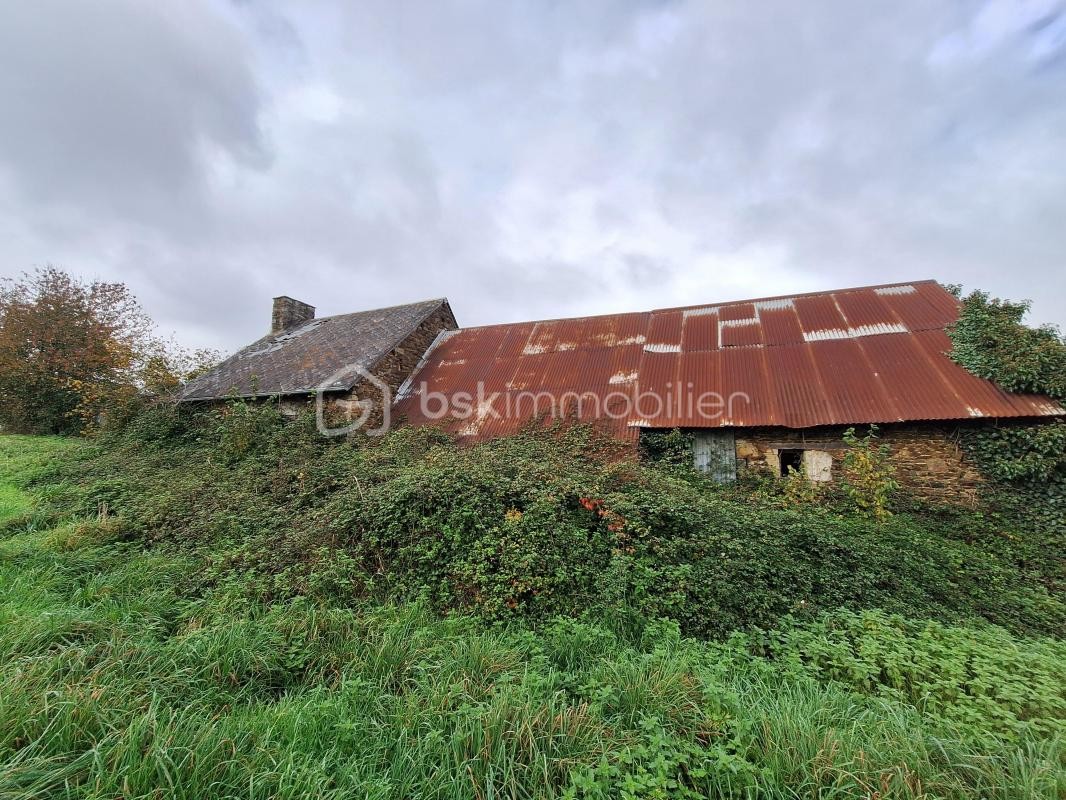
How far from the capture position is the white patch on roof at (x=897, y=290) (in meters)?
11.5

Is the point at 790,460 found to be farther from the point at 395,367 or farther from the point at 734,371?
the point at 395,367

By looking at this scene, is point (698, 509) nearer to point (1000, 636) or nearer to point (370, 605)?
point (1000, 636)

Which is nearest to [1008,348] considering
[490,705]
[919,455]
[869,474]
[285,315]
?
[919,455]

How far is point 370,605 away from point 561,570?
211 centimetres

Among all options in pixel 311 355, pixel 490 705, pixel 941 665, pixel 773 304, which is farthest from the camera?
pixel 311 355

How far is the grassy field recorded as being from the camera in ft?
7.43

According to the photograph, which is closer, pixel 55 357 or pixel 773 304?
pixel 773 304

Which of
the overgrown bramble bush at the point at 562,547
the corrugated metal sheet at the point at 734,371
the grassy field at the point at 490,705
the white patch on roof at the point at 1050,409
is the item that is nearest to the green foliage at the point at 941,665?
the grassy field at the point at 490,705

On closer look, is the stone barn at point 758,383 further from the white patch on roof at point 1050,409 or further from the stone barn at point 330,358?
the stone barn at point 330,358

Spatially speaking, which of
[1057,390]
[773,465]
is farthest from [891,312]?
[773,465]

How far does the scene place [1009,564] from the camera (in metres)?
6.50

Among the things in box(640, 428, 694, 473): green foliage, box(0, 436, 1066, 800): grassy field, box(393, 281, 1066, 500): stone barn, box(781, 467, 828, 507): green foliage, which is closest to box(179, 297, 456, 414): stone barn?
box(393, 281, 1066, 500): stone barn

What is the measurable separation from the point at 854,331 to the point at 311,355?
49.1ft

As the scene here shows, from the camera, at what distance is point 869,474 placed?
763 centimetres
